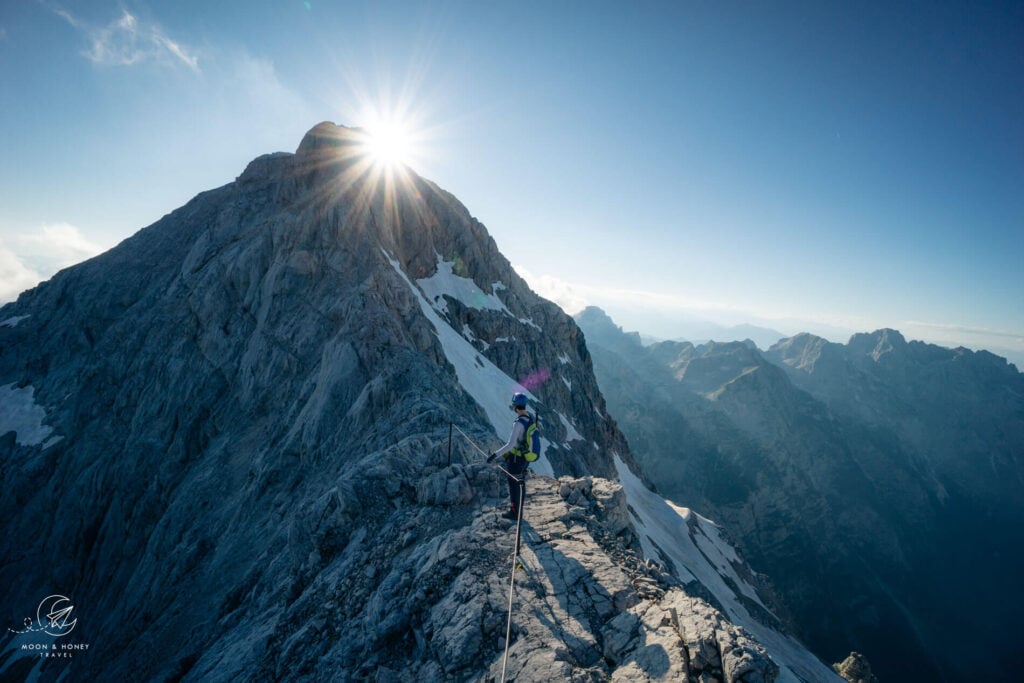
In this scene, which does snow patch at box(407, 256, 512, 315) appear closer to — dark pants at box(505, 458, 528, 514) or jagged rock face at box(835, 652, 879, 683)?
dark pants at box(505, 458, 528, 514)

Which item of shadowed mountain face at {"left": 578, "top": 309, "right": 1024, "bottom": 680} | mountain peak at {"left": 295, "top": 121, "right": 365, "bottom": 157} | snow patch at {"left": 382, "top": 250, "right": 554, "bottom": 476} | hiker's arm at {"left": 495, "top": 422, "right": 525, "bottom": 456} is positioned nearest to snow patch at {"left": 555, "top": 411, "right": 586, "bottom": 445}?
snow patch at {"left": 382, "top": 250, "right": 554, "bottom": 476}

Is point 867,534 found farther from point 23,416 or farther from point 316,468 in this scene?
point 23,416

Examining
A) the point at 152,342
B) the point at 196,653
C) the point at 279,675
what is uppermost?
the point at 152,342

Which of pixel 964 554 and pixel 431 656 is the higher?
pixel 431 656

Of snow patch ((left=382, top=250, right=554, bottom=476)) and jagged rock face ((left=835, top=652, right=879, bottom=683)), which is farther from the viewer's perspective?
jagged rock face ((left=835, top=652, right=879, bottom=683))

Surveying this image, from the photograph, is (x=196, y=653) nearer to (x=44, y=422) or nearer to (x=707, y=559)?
(x=44, y=422)

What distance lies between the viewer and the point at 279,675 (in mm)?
10227

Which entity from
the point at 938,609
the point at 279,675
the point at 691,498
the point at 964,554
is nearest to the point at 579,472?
the point at 279,675

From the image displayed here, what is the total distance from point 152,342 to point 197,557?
27191 mm

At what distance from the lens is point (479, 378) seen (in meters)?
42.0

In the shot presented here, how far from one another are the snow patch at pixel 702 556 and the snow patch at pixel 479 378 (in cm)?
1590

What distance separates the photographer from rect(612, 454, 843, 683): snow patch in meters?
43.1

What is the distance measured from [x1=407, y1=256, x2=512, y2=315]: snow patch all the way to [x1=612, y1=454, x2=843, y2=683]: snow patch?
3191cm

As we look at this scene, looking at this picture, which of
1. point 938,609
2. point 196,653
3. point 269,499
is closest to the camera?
point 196,653
